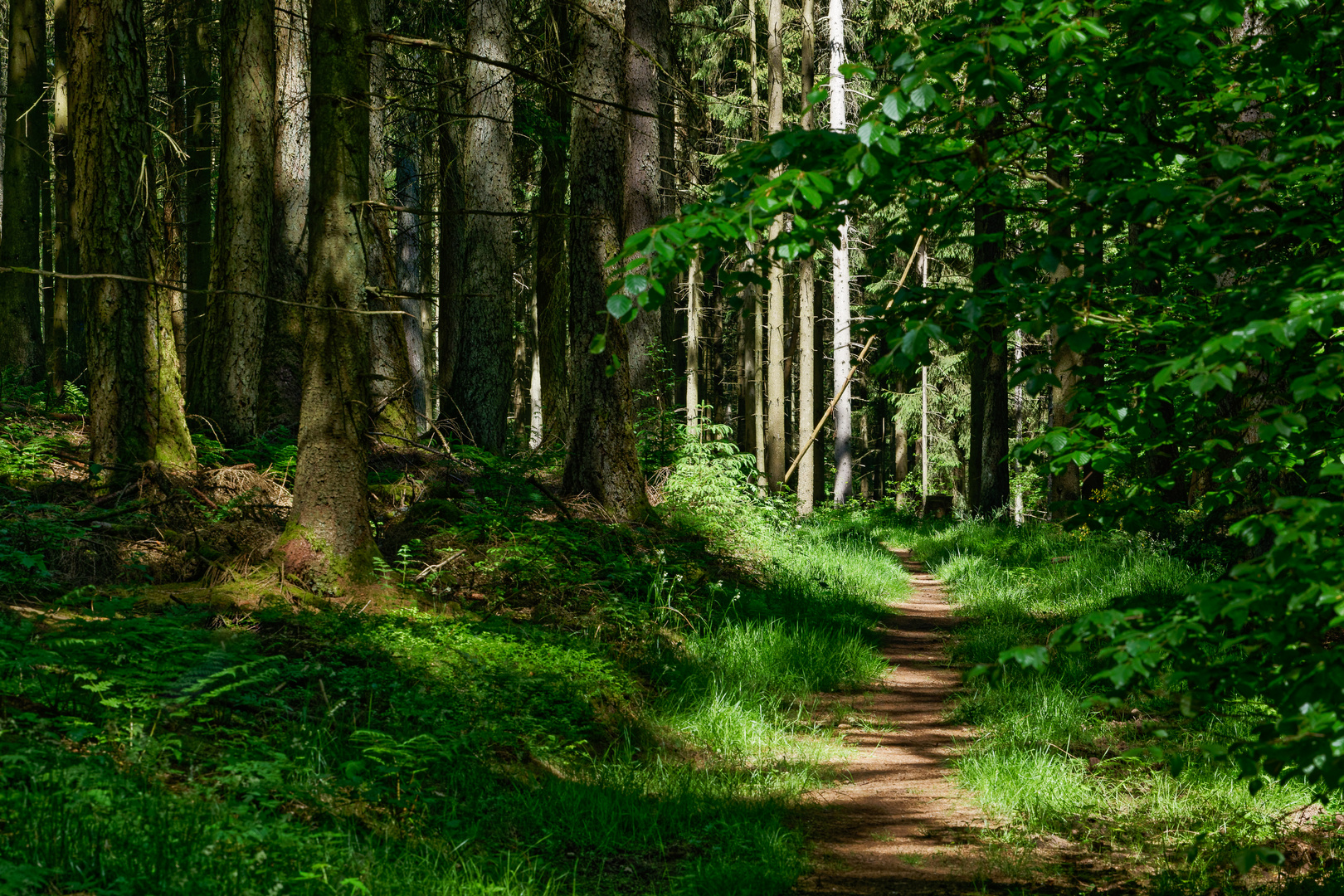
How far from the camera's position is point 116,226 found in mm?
6598

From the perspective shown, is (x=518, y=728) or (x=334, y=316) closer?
(x=518, y=728)

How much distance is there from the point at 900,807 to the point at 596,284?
5.27 m

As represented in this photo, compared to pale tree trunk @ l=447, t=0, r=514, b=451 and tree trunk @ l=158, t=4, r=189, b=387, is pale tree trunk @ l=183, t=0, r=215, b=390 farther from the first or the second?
pale tree trunk @ l=447, t=0, r=514, b=451

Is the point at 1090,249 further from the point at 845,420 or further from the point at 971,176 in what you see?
the point at 845,420

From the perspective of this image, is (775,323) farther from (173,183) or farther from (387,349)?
(173,183)

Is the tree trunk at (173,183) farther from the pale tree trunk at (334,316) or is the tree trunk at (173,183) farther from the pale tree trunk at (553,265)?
the pale tree trunk at (553,265)

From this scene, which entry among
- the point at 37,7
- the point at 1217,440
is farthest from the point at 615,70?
the point at 37,7

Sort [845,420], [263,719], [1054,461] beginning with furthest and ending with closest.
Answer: [845,420] < [263,719] < [1054,461]

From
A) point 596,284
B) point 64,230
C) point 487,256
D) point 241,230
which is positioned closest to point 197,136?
point 64,230

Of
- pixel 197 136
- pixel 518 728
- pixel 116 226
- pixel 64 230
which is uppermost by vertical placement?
pixel 197 136

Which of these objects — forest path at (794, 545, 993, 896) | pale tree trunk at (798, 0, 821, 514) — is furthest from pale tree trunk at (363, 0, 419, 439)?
pale tree trunk at (798, 0, 821, 514)

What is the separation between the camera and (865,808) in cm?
483

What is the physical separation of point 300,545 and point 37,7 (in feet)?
35.8

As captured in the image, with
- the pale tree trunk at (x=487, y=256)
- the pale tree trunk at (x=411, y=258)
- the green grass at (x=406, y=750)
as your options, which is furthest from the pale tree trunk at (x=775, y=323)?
the green grass at (x=406, y=750)
